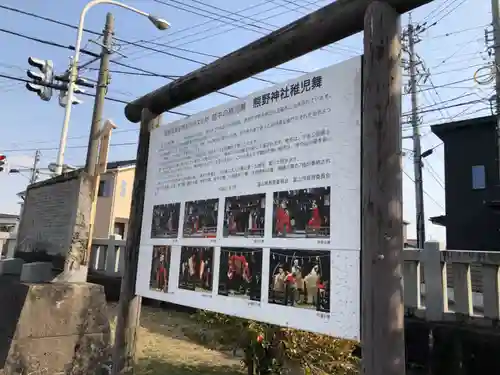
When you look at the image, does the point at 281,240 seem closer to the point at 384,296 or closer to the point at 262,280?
the point at 262,280

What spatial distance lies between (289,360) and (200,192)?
6.45 ft

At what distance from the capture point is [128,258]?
14.2 ft

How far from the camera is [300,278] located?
2.68 meters

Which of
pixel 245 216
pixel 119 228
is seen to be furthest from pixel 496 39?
pixel 119 228

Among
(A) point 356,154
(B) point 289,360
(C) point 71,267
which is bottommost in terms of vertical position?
(B) point 289,360

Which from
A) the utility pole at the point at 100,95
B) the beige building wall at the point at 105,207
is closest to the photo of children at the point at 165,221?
the utility pole at the point at 100,95

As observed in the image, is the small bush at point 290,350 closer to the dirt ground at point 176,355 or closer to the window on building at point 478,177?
the dirt ground at point 176,355

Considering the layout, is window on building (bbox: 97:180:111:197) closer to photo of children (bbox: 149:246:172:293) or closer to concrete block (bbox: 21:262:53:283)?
concrete block (bbox: 21:262:53:283)

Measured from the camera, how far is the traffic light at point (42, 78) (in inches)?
488

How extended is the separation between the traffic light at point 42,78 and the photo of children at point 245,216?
11.5 m

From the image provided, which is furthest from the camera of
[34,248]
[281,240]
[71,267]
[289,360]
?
[34,248]

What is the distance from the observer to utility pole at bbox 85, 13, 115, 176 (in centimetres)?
651

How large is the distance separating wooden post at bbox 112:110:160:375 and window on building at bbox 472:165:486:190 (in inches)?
744

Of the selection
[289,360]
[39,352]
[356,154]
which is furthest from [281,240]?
Answer: [39,352]
